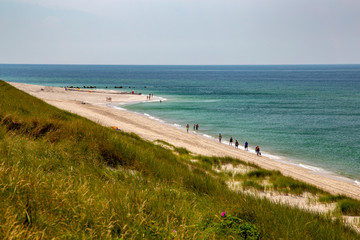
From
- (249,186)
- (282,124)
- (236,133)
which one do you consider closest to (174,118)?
(236,133)

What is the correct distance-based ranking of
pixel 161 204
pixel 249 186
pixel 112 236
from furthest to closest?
pixel 249 186, pixel 161 204, pixel 112 236

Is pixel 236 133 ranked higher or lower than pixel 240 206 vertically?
lower

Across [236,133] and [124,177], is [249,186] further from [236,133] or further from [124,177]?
[236,133]

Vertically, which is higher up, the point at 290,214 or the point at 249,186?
the point at 290,214

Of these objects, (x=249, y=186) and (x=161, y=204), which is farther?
(x=249, y=186)

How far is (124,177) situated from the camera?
645cm

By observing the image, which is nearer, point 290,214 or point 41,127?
point 290,214

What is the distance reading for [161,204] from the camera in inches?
185

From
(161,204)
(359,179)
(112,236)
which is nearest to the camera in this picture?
(112,236)

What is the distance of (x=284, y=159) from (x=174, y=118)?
82.8 feet

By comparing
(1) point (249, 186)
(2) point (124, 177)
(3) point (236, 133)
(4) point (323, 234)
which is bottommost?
(3) point (236, 133)

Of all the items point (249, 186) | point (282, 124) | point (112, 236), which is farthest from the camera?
point (282, 124)

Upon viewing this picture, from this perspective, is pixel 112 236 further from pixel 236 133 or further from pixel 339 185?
pixel 236 133

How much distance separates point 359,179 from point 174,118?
32.1m
